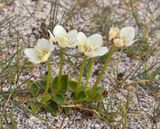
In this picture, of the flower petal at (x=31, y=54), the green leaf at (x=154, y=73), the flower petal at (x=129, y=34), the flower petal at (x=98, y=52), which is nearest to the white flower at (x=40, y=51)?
the flower petal at (x=31, y=54)

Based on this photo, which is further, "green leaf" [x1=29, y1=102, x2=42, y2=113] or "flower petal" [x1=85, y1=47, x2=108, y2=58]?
"green leaf" [x1=29, y1=102, x2=42, y2=113]

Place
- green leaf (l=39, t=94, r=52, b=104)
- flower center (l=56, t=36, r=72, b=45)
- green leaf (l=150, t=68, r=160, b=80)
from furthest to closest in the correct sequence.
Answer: green leaf (l=150, t=68, r=160, b=80) → green leaf (l=39, t=94, r=52, b=104) → flower center (l=56, t=36, r=72, b=45)

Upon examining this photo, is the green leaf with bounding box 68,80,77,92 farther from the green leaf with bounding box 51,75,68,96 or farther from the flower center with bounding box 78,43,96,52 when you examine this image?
the flower center with bounding box 78,43,96,52

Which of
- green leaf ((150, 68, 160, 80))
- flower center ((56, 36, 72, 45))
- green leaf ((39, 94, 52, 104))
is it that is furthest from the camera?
green leaf ((150, 68, 160, 80))

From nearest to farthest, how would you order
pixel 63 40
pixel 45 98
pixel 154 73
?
pixel 63 40, pixel 45 98, pixel 154 73

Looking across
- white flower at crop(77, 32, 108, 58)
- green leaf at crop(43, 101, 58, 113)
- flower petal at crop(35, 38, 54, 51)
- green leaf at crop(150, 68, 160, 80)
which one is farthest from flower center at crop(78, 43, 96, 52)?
green leaf at crop(150, 68, 160, 80)

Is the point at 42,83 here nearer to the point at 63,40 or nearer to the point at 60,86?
the point at 60,86

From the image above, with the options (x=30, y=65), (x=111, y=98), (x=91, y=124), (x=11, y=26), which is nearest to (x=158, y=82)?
(x=111, y=98)

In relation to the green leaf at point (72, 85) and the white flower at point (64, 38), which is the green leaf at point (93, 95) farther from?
the white flower at point (64, 38)

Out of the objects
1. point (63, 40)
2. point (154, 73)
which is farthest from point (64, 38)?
point (154, 73)
